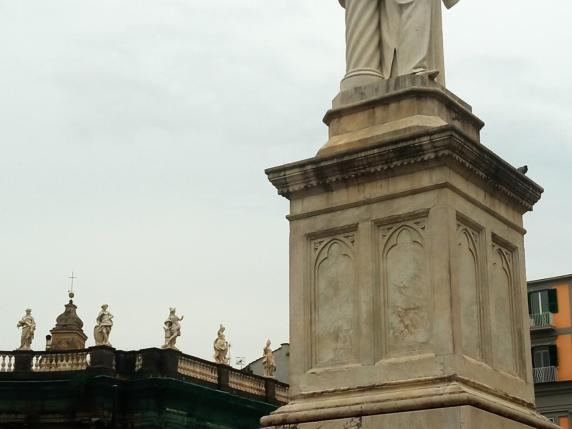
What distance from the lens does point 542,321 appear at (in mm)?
47656

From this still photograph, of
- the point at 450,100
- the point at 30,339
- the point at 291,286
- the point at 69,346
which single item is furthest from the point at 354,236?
the point at 69,346

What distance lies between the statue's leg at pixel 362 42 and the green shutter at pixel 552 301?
129 ft

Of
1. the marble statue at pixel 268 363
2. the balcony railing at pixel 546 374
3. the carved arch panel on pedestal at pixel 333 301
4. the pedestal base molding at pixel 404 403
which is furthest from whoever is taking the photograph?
the marble statue at pixel 268 363

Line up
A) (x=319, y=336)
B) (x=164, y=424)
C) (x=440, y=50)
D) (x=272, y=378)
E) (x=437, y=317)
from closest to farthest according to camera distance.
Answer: (x=437, y=317) < (x=319, y=336) < (x=440, y=50) < (x=164, y=424) < (x=272, y=378)

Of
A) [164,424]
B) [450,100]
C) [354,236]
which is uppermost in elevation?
[164,424]

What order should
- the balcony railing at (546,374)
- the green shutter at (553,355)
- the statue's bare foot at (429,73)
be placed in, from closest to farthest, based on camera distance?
the statue's bare foot at (429,73) < the balcony railing at (546,374) < the green shutter at (553,355)

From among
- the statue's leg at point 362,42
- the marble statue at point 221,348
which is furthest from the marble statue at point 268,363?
the statue's leg at point 362,42

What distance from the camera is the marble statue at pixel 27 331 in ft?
157

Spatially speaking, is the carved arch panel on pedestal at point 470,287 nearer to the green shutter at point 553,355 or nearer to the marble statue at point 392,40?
the marble statue at point 392,40

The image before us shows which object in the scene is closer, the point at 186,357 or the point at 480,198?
the point at 480,198

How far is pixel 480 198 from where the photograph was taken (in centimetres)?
943

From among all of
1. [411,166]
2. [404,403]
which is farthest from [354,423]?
[411,166]

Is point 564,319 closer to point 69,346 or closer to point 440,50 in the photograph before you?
point 69,346

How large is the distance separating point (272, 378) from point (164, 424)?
6.88 meters
